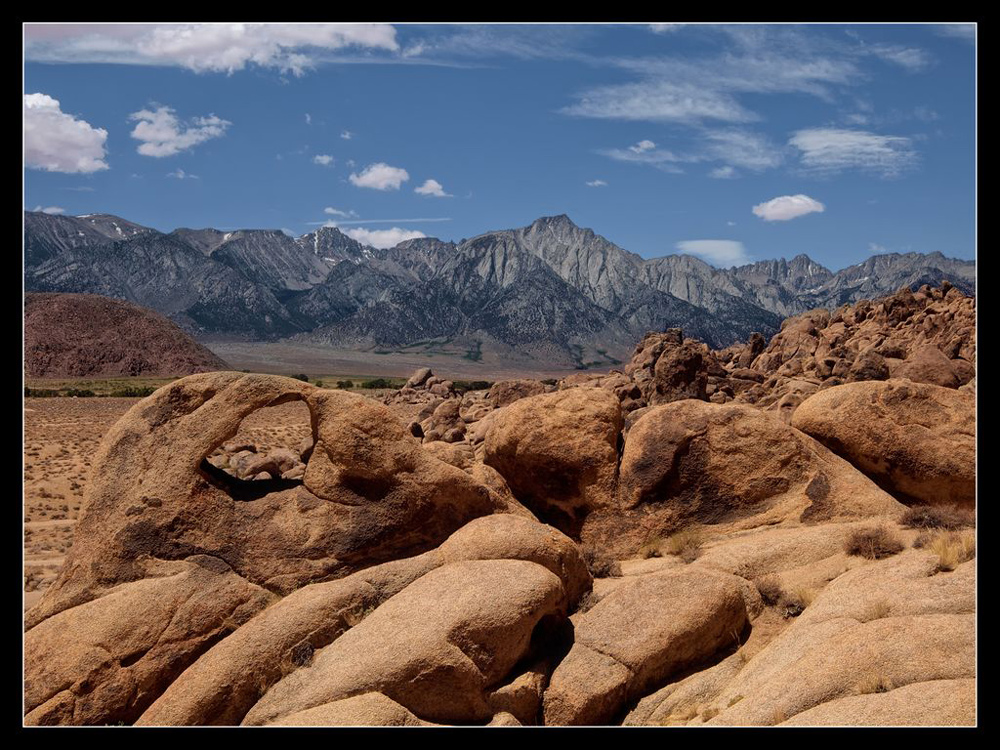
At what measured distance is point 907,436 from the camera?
15914mm

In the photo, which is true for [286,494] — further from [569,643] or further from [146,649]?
[569,643]

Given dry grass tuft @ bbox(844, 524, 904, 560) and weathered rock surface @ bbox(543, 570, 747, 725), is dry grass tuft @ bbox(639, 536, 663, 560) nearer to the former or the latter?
weathered rock surface @ bbox(543, 570, 747, 725)

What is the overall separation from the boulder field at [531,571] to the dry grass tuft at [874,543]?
0.04 meters

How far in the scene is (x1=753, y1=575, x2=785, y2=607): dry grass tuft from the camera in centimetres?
1300


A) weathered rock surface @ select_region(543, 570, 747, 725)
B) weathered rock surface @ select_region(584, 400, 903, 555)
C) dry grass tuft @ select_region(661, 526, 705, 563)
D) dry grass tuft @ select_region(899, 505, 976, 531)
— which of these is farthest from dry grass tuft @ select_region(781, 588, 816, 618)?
weathered rock surface @ select_region(584, 400, 903, 555)

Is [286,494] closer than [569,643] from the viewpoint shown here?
No

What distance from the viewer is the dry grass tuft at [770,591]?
13.0m

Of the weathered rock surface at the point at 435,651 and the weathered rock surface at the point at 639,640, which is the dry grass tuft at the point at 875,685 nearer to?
the weathered rock surface at the point at 639,640

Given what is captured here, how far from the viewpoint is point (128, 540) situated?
1305 cm

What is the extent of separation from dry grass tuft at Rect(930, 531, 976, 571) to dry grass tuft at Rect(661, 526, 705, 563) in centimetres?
402

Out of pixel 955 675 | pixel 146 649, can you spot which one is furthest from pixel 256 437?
pixel 955 675

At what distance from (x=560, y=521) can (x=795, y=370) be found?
133ft

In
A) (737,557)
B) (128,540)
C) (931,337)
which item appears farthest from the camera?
(931,337)

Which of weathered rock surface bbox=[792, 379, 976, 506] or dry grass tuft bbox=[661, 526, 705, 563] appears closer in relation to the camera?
dry grass tuft bbox=[661, 526, 705, 563]
